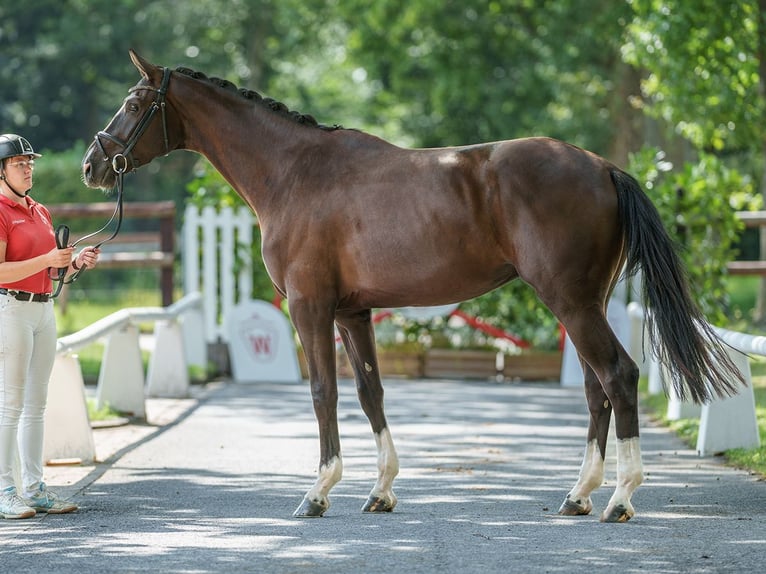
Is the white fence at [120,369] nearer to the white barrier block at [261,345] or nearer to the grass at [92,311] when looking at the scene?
the white barrier block at [261,345]

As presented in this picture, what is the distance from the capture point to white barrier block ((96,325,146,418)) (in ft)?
36.3

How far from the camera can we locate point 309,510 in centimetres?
671

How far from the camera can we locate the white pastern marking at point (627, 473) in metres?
6.39

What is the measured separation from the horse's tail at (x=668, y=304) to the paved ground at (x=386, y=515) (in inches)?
28.3

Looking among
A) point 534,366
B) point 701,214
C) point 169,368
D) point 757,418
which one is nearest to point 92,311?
point 169,368

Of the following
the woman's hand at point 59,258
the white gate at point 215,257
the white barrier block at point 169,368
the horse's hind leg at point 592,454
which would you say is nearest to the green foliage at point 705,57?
the white gate at point 215,257

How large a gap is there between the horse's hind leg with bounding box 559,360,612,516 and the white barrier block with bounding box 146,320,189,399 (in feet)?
22.5

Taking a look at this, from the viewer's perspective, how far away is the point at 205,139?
24.6 feet

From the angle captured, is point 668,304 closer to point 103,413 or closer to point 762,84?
point 103,413

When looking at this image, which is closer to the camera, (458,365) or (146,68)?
(146,68)

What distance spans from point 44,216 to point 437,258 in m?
2.22

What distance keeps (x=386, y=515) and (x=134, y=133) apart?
8.41ft

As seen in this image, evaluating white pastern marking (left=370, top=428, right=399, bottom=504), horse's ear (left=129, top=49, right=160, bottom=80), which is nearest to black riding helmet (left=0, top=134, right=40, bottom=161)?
horse's ear (left=129, top=49, right=160, bottom=80)

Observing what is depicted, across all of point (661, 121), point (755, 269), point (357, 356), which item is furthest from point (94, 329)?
point (661, 121)
